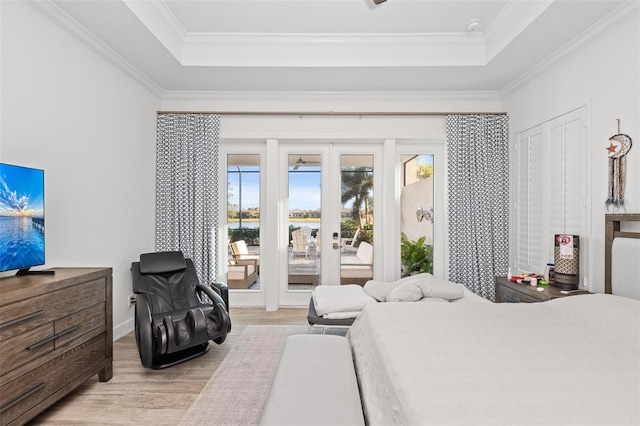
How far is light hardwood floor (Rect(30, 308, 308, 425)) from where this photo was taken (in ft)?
6.84

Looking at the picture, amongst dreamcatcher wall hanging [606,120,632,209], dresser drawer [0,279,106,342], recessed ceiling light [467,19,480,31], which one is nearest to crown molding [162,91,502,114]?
recessed ceiling light [467,19,480,31]

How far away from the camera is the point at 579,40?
2926mm

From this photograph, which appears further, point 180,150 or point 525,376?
point 180,150

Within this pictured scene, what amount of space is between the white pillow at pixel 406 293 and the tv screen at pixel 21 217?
268 centimetres

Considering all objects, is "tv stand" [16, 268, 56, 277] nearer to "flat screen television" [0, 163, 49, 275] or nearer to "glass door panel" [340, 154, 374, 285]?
"flat screen television" [0, 163, 49, 275]

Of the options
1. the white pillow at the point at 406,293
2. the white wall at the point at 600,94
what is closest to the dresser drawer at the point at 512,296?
the white wall at the point at 600,94

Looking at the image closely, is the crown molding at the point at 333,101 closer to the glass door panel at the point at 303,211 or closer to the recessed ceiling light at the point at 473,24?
the glass door panel at the point at 303,211

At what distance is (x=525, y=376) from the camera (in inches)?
50.8

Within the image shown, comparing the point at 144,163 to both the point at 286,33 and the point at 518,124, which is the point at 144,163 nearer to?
the point at 286,33

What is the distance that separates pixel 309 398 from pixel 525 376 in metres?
0.86

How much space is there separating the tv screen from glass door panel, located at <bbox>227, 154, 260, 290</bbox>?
238 cm

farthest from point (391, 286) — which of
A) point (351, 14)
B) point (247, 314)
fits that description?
point (351, 14)

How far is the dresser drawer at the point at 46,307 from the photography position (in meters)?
1.69

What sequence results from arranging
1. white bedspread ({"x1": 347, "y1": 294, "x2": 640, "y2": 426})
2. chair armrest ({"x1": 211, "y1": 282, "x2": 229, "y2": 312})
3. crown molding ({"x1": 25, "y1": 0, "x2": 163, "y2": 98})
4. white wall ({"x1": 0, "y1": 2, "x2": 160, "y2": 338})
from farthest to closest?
chair armrest ({"x1": 211, "y1": 282, "x2": 229, "y2": 312})
crown molding ({"x1": 25, "y1": 0, "x2": 163, "y2": 98})
white wall ({"x1": 0, "y1": 2, "x2": 160, "y2": 338})
white bedspread ({"x1": 347, "y1": 294, "x2": 640, "y2": 426})
